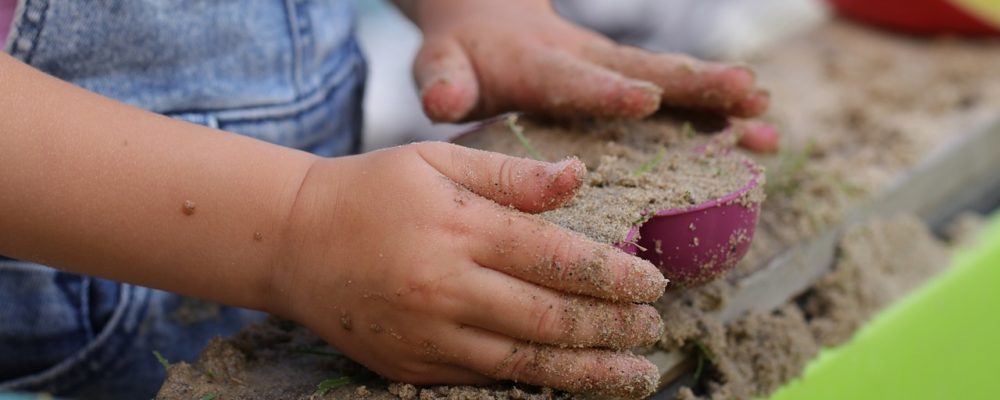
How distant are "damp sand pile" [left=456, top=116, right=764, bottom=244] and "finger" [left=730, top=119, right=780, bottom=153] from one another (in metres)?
0.11

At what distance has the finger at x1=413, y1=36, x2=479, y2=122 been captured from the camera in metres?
1.07

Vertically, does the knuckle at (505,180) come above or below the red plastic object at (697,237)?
above

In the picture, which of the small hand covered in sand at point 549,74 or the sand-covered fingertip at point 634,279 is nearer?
the sand-covered fingertip at point 634,279

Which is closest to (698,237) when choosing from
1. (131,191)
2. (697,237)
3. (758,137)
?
(697,237)

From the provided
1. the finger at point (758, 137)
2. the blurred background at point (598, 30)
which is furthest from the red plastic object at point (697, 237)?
the blurred background at point (598, 30)

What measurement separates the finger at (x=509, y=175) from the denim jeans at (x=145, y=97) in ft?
1.30

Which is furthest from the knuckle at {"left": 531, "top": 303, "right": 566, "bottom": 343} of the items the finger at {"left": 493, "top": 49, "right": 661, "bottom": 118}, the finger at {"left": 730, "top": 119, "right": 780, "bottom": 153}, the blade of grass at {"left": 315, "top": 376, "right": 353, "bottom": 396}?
the finger at {"left": 730, "top": 119, "right": 780, "bottom": 153}

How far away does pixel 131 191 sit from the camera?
0.79 m

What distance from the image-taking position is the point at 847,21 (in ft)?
6.33

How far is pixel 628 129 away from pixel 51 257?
0.56m

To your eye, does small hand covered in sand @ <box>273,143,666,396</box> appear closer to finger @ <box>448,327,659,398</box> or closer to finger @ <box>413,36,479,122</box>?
finger @ <box>448,327,659,398</box>

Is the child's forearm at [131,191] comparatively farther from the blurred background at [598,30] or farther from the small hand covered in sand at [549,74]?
the blurred background at [598,30]

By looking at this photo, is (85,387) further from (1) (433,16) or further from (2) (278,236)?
(1) (433,16)

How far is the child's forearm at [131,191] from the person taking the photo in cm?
78
